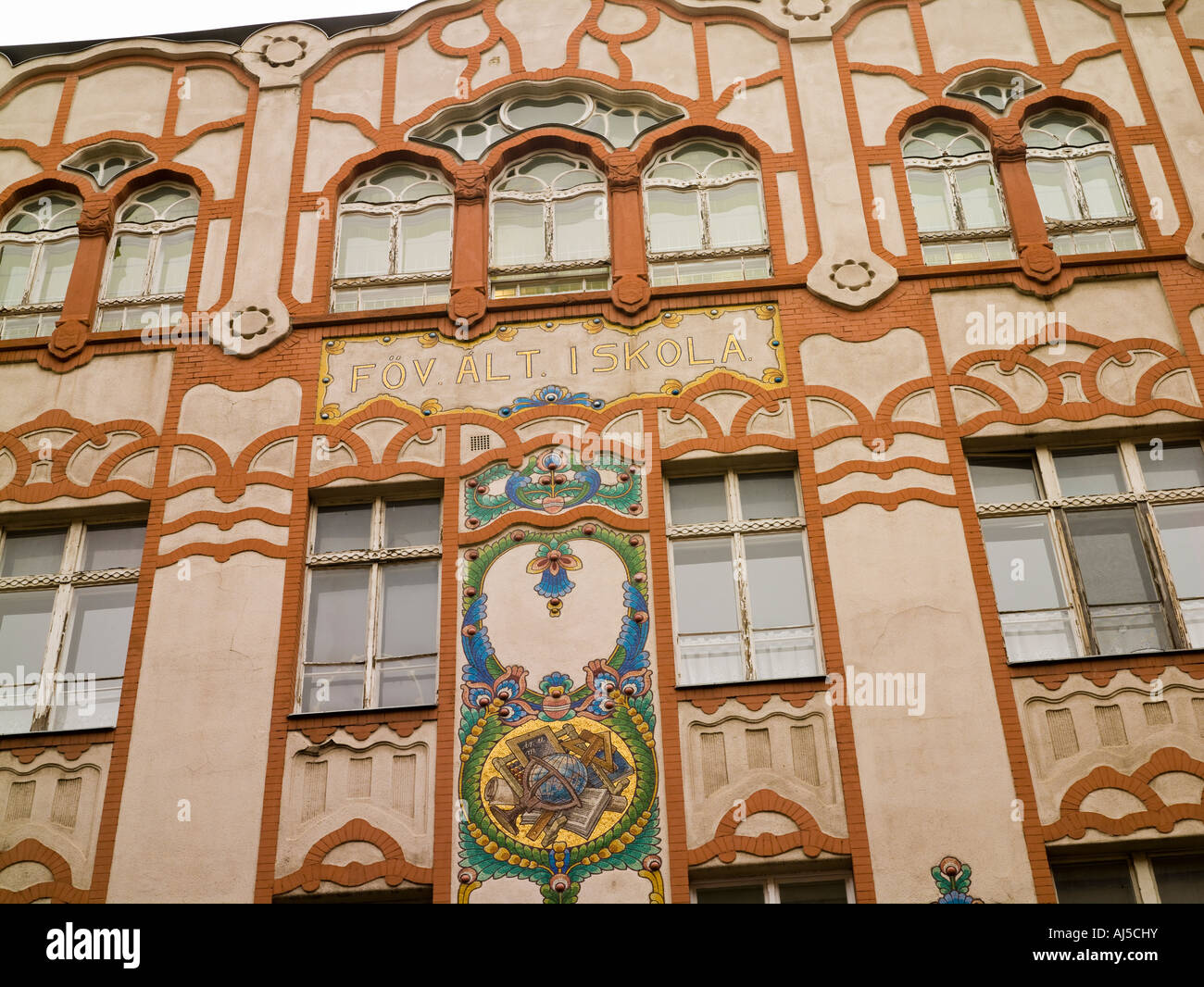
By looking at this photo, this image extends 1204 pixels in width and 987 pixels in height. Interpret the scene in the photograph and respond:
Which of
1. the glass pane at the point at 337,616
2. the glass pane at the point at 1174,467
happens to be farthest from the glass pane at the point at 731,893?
the glass pane at the point at 1174,467

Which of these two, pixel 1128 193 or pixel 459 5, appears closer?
pixel 1128 193

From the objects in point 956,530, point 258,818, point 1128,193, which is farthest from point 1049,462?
point 258,818

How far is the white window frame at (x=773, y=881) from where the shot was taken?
406 inches

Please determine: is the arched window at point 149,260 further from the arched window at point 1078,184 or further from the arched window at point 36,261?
the arched window at point 1078,184

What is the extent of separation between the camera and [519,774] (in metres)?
10.6

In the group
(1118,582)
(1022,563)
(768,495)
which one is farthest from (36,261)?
(1118,582)

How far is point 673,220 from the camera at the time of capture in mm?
13906

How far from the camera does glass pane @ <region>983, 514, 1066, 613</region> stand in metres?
11.4

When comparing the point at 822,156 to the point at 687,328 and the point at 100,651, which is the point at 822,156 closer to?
the point at 687,328

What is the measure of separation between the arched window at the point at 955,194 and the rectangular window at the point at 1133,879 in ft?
18.6

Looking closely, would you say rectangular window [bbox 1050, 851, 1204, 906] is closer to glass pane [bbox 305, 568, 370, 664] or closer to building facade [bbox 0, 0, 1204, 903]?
building facade [bbox 0, 0, 1204, 903]

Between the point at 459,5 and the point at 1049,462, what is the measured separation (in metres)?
8.16

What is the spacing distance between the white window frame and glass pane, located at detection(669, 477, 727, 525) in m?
3.12

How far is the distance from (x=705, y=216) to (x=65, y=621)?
280 inches
